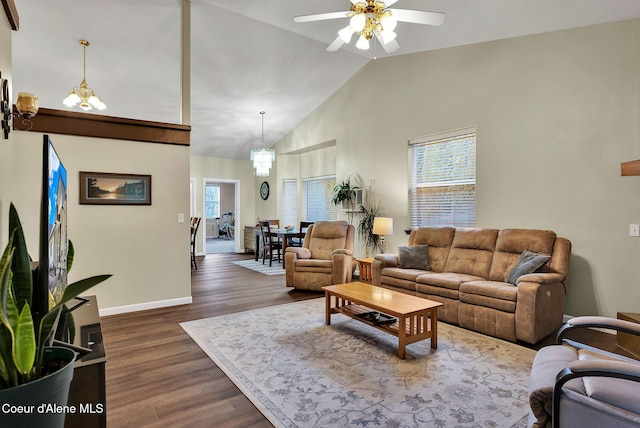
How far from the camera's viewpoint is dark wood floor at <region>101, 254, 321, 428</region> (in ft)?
6.71

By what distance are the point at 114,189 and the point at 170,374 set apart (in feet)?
7.90

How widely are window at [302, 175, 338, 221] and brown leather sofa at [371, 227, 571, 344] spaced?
3.08 meters

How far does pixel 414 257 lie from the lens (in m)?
4.44

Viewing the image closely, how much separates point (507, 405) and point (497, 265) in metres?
2.00

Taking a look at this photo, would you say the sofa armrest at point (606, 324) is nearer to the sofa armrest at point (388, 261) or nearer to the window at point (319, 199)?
the sofa armrest at point (388, 261)

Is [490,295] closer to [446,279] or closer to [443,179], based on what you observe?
[446,279]

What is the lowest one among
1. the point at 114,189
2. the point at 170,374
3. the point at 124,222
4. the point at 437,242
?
the point at 170,374

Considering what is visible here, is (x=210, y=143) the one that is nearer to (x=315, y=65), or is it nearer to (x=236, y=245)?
(x=236, y=245)

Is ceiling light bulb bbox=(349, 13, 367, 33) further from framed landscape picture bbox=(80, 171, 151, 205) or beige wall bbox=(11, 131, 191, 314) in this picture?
framed landscape picture bbox=(80, 171, 151, 205)

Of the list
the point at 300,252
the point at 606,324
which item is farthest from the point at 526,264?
the point at 300,252

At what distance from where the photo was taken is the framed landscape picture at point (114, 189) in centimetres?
382

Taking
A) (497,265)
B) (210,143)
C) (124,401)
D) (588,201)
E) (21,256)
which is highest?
(210,143)

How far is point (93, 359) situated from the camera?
133 cm

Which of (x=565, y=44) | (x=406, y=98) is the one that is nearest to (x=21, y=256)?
(x=565, y=44)
